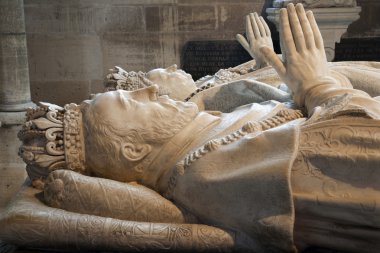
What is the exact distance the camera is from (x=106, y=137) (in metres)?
1.89

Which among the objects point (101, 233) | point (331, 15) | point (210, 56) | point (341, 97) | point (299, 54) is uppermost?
point (331, 15)

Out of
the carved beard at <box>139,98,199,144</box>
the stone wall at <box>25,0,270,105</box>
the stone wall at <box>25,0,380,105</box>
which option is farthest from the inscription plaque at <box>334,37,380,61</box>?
the carved beard at <box>139,98,199,144</box>

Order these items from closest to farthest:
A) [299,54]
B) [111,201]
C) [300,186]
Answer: [300,186], [111,201], [299,54]

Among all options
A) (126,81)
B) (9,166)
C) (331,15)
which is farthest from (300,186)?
(331,15)

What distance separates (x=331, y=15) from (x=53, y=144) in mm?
4211

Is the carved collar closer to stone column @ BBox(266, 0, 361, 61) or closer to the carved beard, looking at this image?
the carved beard

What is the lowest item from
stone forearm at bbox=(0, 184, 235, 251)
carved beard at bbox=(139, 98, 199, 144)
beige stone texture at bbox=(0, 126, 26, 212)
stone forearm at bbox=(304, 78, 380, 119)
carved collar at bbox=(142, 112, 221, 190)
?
beige stone texture at bbox=(0, 126, 26, 212)

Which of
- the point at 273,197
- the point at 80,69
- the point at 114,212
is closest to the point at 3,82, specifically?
the point at 80,69

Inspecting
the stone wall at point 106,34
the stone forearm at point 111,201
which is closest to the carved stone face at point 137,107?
the stone forearm at point 111,201

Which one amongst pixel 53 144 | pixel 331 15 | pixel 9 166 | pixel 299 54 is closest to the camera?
pixel 53 144

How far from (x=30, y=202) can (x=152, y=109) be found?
0.51m

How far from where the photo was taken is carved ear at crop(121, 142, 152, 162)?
189cm

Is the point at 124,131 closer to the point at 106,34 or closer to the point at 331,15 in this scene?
the point at 331,15

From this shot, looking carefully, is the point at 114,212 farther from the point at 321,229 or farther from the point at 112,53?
the point at 112,53
